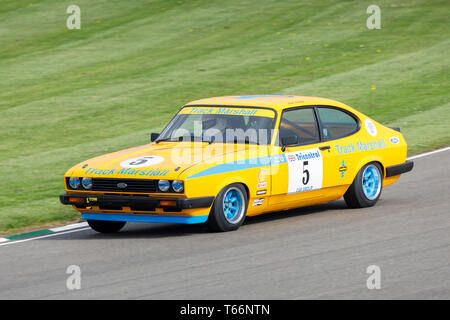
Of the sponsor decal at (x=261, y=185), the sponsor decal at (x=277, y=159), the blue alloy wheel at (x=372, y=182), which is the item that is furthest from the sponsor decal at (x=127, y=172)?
the blue alloy wheel at (x=372, y=182)

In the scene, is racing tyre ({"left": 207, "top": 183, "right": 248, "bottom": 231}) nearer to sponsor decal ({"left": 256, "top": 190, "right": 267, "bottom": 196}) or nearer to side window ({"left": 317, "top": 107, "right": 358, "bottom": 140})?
sponsor decal ({"left": 256, "top": 190, "right": 267, "bottom": 196})

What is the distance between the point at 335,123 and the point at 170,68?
1459 centimetres

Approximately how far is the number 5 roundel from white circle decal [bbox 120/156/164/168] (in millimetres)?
1608

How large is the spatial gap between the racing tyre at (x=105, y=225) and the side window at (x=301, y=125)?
7.48 ft

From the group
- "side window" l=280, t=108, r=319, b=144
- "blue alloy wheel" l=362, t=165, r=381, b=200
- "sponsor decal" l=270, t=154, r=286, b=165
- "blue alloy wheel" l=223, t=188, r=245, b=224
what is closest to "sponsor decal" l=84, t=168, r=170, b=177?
"blue alloy wheel" l=223, t=188, r=245, b=224

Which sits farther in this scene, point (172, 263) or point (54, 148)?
point (54, 148)

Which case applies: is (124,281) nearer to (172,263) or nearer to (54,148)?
(172,263)

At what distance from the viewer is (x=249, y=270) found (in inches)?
321

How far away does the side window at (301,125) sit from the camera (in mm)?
10914

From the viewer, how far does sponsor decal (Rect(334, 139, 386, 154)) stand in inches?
446

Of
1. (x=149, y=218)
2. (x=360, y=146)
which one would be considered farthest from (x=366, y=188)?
(x=149, y=218)

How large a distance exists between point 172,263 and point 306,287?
5.26 ft

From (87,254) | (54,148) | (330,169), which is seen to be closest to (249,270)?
(87,254)

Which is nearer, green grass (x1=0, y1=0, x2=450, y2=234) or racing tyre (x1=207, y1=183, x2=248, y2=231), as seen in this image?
racing tyre (x1=207, y1=183, x2=248, y2=231)
